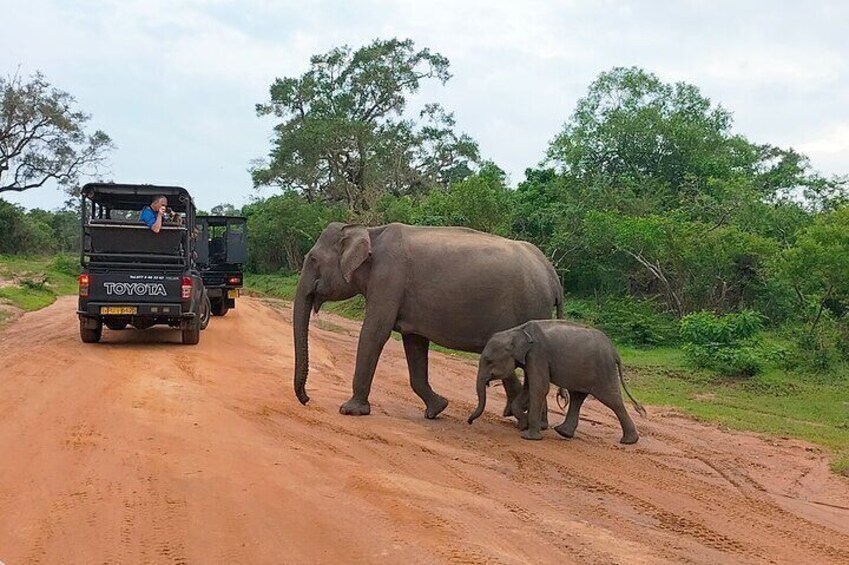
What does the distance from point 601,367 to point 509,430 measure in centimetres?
130

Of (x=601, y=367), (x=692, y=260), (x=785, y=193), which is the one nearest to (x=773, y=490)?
(x=601, y=367)

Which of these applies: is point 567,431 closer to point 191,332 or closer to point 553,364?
point 553,364

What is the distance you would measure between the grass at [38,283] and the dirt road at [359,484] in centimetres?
1333

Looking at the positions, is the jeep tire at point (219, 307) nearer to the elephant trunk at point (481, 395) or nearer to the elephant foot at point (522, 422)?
the elephant foot at point (522, 422)

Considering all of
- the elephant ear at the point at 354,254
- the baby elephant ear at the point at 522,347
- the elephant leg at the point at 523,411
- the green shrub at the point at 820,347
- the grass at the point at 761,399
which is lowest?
the grass at the point at 761,399

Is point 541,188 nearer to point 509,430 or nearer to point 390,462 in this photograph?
point 509,430

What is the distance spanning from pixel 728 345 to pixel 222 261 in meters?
13.5

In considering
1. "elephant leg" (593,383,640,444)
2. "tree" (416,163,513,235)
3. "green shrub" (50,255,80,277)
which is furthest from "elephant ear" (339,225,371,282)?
"green shrub" (50,255,80,277)

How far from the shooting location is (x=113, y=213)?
53.6 ft

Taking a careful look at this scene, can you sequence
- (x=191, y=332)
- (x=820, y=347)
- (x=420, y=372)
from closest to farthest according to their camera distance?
(x=420, y=372)
(x=191, y=332)
(x=820, y=347)

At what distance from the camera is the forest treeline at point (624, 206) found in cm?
1550

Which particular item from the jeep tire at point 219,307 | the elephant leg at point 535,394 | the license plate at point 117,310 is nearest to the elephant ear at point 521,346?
the elephant leg at point 535,394

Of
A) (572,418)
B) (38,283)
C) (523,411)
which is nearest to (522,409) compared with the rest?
(523,411)

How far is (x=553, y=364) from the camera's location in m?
8.44
